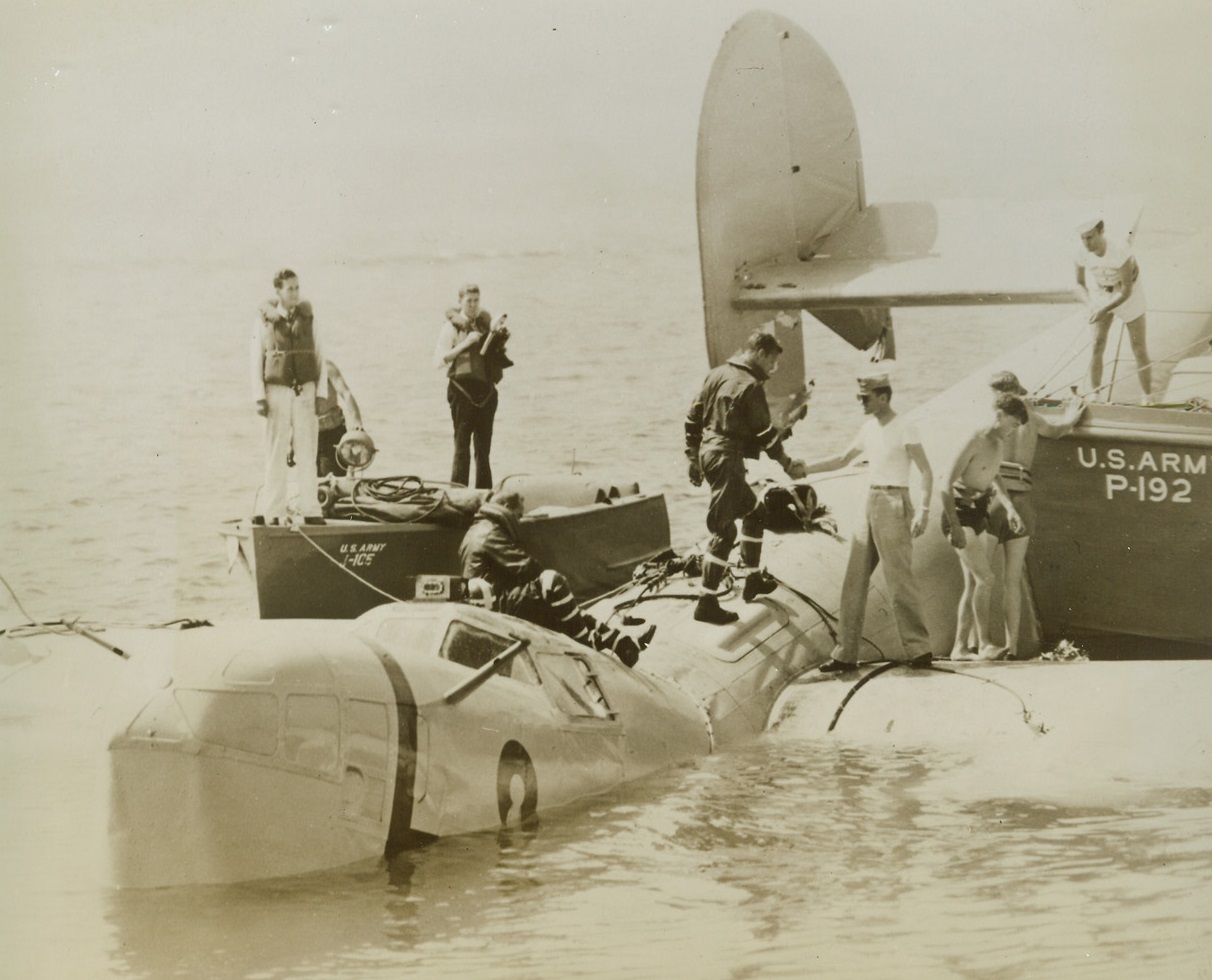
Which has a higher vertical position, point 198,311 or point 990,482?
point 198,311

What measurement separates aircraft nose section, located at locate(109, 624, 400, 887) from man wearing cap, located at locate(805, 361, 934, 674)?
4.28 metres

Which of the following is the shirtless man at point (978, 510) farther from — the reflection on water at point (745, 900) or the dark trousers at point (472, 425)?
the dark trousers at point (472, 425)

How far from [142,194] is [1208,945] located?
8021 mm

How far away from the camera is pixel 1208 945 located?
7.64 m

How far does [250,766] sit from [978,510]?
606 cm

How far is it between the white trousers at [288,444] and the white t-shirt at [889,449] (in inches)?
161

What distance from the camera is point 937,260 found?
1295 centimetres

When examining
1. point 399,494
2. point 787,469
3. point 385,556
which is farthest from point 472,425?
point 787,469

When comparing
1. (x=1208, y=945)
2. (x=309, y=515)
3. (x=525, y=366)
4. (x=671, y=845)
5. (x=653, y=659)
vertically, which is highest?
(x=525, y=366)

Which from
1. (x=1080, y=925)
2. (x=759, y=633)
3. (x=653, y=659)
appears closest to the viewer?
(x=1080, y=925)

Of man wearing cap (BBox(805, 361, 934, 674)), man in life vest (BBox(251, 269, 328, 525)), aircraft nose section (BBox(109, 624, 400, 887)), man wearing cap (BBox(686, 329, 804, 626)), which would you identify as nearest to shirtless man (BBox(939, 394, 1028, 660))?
man wearing cap (BBox(805, 361, 934, 674))

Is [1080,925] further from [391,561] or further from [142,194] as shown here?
[142,194]

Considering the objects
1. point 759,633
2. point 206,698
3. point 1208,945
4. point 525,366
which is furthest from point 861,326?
point 206,698

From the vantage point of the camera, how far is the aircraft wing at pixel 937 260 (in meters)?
12.3
